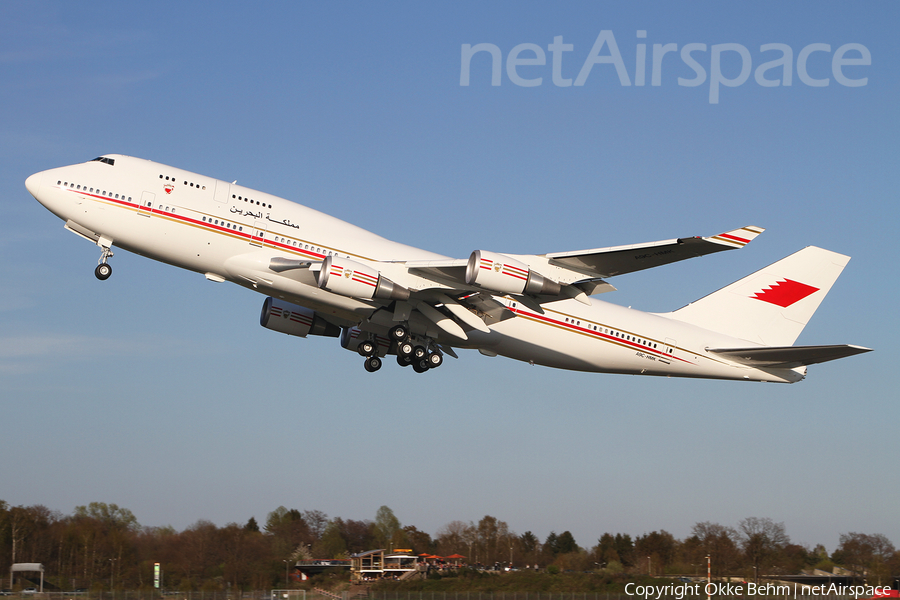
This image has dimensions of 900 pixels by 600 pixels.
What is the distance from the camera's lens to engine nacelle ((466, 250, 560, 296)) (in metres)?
27.6

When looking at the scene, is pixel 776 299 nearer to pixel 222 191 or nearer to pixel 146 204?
pixel 222 191

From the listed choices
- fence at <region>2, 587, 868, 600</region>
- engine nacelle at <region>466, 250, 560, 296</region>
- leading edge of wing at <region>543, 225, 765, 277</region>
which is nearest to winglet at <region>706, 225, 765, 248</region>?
leading edge of wing at <region>543, 225, 765, 277</region>

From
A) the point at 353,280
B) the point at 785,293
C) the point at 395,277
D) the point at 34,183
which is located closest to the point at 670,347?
the point at 785,293

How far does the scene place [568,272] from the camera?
28.2 metres

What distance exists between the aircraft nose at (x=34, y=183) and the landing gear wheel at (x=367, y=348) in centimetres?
1293

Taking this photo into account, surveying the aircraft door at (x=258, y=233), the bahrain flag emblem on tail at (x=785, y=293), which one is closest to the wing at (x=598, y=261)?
the aircraft door at (x=258, y=233)

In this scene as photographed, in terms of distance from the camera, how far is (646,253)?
2689 centimetres

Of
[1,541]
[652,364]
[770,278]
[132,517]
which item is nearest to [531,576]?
[652,364]

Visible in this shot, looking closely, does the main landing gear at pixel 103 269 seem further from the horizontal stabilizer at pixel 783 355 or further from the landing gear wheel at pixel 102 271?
the horizontal stabilizer at pixel 783 355

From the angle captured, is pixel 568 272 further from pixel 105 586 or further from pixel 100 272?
pixel 105 586

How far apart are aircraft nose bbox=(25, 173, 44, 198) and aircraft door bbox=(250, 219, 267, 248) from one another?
7.22m

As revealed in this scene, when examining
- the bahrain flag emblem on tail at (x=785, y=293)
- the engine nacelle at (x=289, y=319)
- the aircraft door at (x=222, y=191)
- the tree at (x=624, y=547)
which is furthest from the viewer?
the tree at (x=624, y=547)

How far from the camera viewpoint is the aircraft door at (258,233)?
94.8 feet

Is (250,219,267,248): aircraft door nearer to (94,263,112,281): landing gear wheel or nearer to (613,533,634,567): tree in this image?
(94,263,112,281): landing gear wheel
